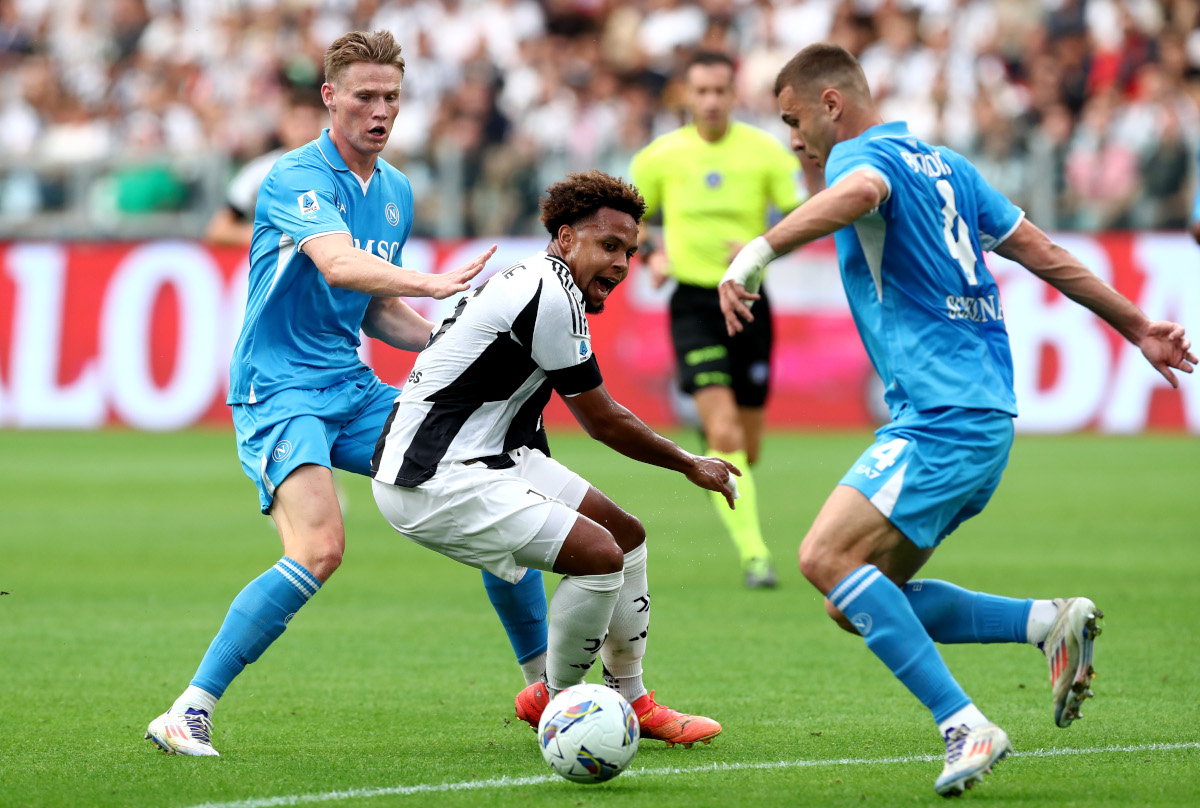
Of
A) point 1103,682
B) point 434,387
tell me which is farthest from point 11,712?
point 1103,682

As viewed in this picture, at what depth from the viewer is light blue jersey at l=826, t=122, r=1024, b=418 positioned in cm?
500

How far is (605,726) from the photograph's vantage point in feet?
16.1

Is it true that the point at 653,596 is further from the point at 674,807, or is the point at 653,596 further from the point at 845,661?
the point at 674,807

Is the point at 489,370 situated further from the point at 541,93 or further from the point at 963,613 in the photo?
the point at 541,93

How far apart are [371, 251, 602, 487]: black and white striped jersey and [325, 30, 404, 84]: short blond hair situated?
1057 millimetres

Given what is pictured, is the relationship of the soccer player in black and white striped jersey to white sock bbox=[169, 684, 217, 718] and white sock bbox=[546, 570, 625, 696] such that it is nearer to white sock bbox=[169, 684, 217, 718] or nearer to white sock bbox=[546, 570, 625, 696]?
white sock bbox=[546, 570, 625, 696]

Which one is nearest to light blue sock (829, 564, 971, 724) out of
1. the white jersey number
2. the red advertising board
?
the white jersey number

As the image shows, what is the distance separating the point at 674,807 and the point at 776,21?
57.1 ft

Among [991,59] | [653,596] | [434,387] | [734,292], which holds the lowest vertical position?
[653,596]

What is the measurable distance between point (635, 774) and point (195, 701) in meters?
1.54

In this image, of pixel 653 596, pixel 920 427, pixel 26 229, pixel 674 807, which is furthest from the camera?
pixel 26 229

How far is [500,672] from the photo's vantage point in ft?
22.9

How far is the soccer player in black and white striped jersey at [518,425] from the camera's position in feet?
16.9

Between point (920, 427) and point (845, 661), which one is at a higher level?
point (920, 427)
